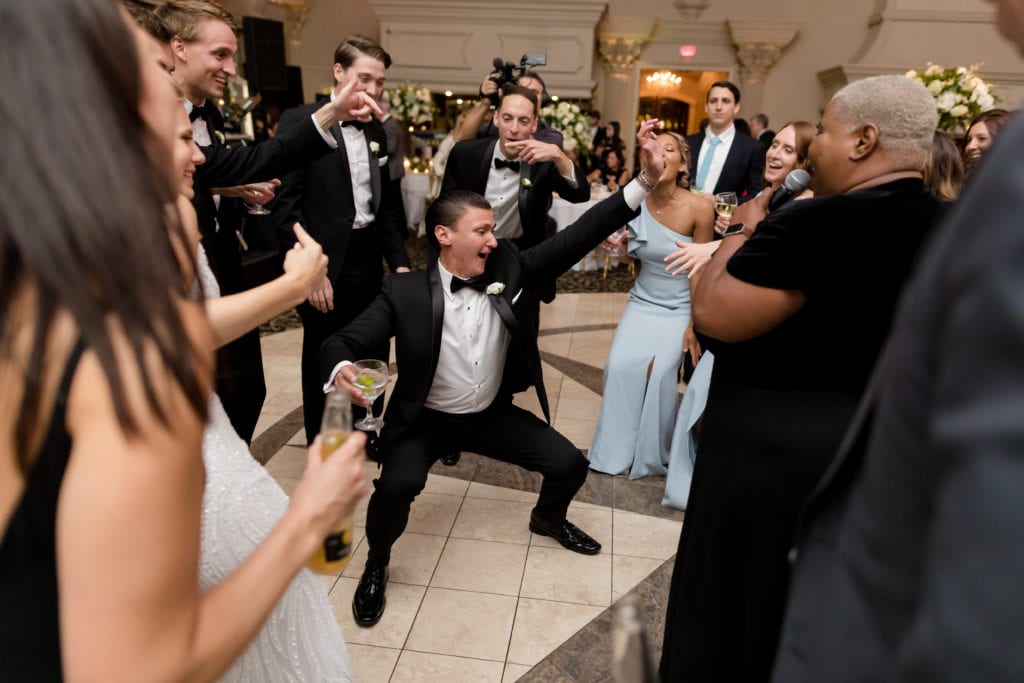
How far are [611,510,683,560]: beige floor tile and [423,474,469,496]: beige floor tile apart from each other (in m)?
0.75

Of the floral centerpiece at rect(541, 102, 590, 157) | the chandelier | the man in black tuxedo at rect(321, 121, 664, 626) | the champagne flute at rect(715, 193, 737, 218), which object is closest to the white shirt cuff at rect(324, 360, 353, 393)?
the man in black tuxedo at rect(321, 121, 664, 626)

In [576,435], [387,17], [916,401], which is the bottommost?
[576,435]

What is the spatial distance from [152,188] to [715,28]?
12.8 m

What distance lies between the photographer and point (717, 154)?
4902 millimetres

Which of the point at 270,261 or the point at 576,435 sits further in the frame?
the point at 270,261

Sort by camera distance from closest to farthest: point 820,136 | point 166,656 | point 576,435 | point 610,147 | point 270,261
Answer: point 166,656 < point 820,136 < point 576,435 < point 270,261 < point 610,147

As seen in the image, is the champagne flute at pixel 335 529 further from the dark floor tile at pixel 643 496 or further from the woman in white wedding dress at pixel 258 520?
the dark floor tile at pixel 643 496

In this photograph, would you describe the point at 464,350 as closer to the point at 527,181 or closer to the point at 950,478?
the point at 527,181

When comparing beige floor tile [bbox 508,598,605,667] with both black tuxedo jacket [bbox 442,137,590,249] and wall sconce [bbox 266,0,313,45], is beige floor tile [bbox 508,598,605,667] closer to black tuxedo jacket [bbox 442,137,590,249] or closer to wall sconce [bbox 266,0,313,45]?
black tuxedo jacket [bbox 442,137,590,249]

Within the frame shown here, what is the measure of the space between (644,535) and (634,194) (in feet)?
4.85

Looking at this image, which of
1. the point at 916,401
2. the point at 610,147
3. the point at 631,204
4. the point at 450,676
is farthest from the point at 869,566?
the point at 610,147

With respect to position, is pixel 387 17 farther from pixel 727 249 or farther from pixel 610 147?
pixel 727 249

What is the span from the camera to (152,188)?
2.29ft

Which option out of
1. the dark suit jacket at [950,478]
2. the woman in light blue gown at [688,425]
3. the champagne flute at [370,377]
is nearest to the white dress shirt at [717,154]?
the woman in light blue gown at [688,425]
